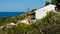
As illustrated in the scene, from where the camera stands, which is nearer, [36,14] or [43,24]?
[43,24]

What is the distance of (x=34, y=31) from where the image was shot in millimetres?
18562

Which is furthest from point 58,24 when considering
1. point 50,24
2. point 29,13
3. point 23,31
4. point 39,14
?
point 29,13

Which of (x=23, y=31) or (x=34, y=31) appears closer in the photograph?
(x=34, y=31)

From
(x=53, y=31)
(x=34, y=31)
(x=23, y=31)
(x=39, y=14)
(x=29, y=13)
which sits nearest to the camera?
(x=53, y=31)

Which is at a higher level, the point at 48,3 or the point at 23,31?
the point at 48,3

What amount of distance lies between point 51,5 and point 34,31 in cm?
1624

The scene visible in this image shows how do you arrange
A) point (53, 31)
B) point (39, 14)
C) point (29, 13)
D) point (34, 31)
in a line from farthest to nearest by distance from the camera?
point (29, 13), point (39, 14), point (34, 31), point (53, 31)

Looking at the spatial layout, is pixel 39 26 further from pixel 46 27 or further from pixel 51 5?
pixel 51 5

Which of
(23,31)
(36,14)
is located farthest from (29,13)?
(23,31)

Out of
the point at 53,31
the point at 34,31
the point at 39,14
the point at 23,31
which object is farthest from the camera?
the point at 39,14

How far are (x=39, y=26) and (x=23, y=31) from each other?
10.3ft

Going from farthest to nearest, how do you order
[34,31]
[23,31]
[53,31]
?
1. [23,31]
2. [34,31]
3. [53,31]

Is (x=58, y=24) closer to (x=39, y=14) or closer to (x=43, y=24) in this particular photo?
(x=43, y=24)

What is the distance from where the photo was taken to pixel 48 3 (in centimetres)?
3728
